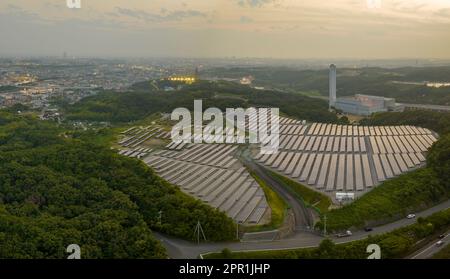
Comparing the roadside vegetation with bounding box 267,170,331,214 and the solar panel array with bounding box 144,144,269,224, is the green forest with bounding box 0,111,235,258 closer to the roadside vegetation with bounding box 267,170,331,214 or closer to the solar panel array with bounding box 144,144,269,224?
the solar panel array with bounding box 144,144,269,224

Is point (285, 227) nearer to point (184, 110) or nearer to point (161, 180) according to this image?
point (161, 180)

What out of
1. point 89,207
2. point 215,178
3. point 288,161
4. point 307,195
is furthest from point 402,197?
point 89,207

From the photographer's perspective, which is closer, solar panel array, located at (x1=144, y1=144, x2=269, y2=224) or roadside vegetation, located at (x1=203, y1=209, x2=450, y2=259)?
roadside vegetation, located at (x1=203, y1=209, x2=450, y2=259)

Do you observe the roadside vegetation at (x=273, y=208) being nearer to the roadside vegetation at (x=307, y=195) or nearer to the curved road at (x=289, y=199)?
the curved road at (x=289, y=199)

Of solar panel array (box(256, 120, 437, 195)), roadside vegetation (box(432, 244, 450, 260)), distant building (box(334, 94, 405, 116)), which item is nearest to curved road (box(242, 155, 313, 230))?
solar panel array (box(256, 120, 437, 195))

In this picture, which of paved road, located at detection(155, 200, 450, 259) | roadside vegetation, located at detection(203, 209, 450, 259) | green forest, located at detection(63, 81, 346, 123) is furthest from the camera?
green forest, located at detection(63, 81, 346, 123)

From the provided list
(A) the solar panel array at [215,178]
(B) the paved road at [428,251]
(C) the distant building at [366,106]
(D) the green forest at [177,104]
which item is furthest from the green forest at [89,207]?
(C) the distant building at [366,106]
